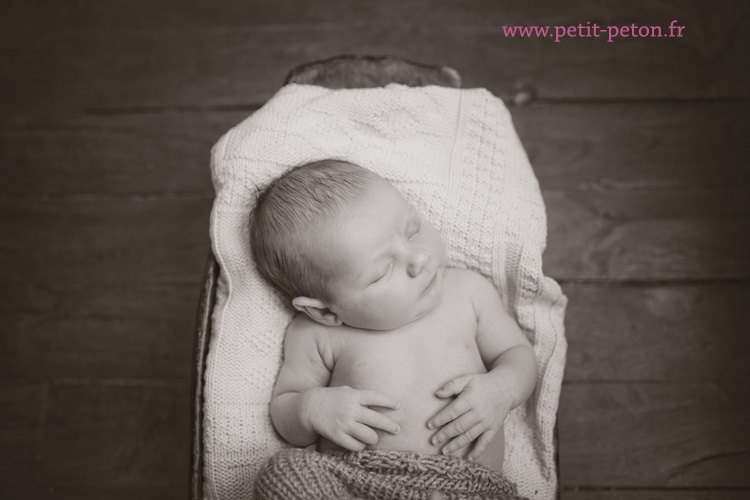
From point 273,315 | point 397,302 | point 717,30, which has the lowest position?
point 273,315

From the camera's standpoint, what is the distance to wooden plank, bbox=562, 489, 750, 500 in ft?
4.51

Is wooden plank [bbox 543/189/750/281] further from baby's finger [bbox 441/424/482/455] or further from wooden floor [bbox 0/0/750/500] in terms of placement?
baby's finger [bbox 441/424/482/455]

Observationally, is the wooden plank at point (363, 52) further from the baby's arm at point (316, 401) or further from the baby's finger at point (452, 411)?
the baby's finger at point (452, 411)

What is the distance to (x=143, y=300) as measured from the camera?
5.25 ft

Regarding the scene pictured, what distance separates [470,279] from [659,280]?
62cm

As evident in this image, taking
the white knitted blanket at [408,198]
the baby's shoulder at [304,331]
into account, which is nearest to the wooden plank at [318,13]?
the white knitted blanket at [408,198]

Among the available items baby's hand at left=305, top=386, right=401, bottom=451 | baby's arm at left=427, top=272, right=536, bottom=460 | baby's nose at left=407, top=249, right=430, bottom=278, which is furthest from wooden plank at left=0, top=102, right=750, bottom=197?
baby's hand at left=305, top=386, right=401, bottom=451

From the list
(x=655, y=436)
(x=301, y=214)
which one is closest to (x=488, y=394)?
(x=301, y=214)

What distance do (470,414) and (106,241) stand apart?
1100 millimetres

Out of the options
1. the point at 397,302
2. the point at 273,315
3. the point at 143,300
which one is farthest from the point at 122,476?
the point at 397,302

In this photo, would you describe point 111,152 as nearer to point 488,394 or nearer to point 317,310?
point 317,310

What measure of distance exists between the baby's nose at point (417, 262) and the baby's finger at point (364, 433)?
0.24 m

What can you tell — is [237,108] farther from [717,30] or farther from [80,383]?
[717,30]

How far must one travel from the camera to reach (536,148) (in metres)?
1.63
